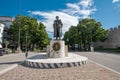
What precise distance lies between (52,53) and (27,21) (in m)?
51.4

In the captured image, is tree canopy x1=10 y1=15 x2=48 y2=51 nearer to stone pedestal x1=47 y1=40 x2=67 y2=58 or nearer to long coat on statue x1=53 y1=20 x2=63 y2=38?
long coat on statue x1=53 y1=20 x2=63 y2=38

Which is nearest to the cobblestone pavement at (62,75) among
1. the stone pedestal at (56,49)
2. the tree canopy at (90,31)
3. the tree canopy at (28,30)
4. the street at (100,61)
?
the street at (100,61)

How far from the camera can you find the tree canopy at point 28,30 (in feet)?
232

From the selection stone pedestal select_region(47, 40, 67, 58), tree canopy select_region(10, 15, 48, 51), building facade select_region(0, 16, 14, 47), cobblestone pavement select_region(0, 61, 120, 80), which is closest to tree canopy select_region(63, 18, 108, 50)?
tree canopy select_region(10, 15, 48, 51)

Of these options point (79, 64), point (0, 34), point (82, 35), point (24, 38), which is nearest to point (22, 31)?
point (24, 38)

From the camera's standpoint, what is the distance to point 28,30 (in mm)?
73312

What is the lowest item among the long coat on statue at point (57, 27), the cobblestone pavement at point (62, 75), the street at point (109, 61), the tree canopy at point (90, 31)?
the cobblestone pavement at point (62, 75)

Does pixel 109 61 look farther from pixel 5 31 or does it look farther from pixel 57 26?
pixel 5 31

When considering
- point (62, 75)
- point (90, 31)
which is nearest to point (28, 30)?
point (90, 31)

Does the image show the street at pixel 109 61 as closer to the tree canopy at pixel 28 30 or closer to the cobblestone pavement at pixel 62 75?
the cobblestone pavement at pixel 62 75

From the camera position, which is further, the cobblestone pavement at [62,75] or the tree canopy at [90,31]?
the tree canopy at [90,31]

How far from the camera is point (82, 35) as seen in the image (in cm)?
8219

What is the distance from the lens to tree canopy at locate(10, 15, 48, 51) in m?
70.6

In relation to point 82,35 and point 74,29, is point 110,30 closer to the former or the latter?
point 82,35
